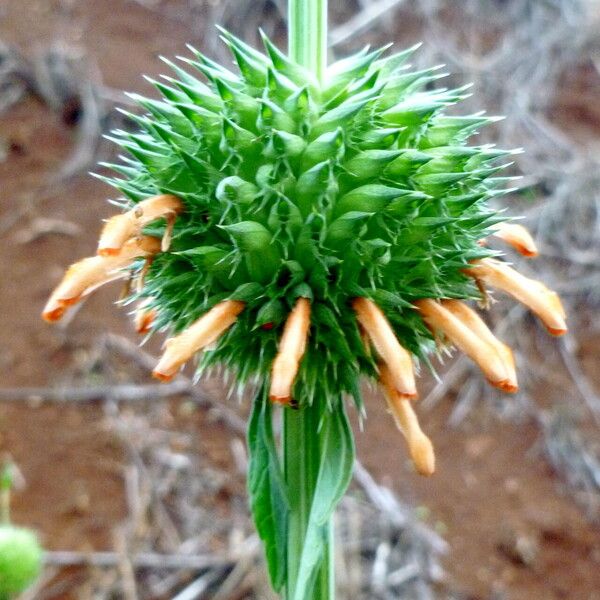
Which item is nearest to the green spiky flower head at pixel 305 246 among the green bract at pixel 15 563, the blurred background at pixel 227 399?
the green bract at pixel 15 563

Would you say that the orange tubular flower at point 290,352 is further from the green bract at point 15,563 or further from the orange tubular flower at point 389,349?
the green bract at point 15,563

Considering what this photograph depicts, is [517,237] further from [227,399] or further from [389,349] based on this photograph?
[227,399]

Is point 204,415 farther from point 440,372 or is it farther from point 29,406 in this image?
point 440,372

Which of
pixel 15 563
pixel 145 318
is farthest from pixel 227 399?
pixel 145 318

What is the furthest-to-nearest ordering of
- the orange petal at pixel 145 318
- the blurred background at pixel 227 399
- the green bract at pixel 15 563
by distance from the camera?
the blurred background at pixel 227 399 → the green bract at pixel 15 563 → the orange petal at pixel 145 318

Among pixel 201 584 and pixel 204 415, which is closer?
pixel 201 584

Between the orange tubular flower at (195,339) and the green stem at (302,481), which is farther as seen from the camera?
the green stem at (302,481)

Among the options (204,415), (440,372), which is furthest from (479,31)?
(204,415)
